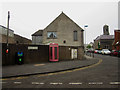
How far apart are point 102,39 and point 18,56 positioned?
65789 mm

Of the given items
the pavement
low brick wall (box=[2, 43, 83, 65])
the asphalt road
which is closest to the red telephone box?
low brick wall (box=[2, 43, 83, 65])

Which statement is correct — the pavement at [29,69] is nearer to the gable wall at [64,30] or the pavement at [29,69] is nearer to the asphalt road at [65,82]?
the asphalt road at [65,82]

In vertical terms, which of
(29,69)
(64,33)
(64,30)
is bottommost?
(29,69)

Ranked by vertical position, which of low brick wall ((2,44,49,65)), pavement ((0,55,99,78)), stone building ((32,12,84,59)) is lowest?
pavement ((0,55,99,78))

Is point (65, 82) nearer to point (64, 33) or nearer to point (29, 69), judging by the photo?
point (29, 69)

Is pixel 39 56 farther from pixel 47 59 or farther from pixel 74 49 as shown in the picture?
pixel 74 49

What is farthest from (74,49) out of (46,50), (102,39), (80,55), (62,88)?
(102,39)

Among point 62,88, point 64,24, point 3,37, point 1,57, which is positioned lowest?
point 62,88

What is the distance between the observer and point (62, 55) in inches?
613

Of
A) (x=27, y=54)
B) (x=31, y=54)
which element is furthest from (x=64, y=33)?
(x=27, y=54)

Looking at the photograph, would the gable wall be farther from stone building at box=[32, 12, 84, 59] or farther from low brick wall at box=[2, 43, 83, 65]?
low brick wall at box=[2, 43, 83, 65]

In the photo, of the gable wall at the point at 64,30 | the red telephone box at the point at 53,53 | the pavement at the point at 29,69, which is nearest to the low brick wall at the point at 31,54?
the red telephone box at the point at 53,53

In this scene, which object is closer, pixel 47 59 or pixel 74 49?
pixel 47 59

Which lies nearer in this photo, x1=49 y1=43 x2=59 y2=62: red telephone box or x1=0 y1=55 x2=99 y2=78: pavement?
x1=0 y1=55 x2=99 y2=78: pavement
